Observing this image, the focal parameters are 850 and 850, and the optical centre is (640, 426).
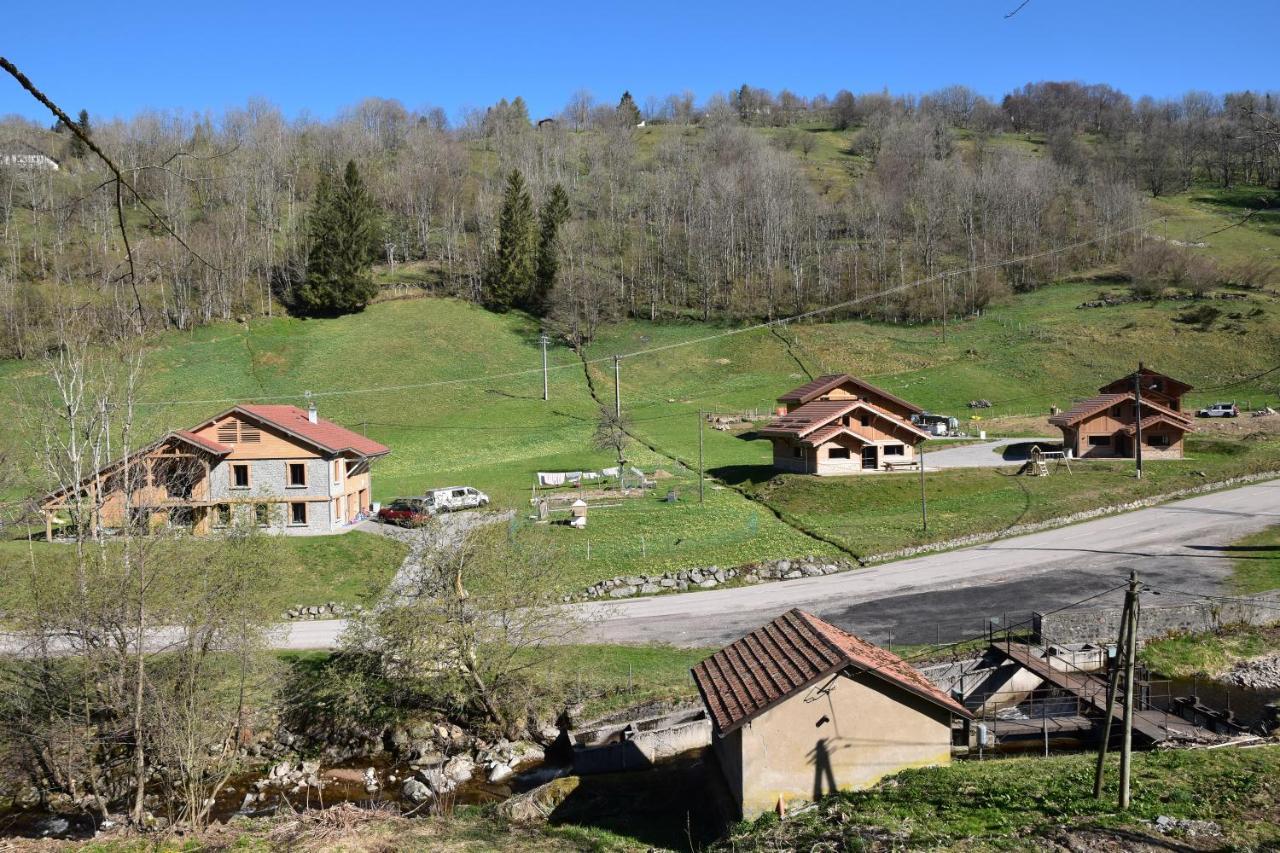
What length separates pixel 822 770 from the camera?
1605cm

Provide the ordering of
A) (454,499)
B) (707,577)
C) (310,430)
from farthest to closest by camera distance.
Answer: (454,499) < (310,430) < (707,577)

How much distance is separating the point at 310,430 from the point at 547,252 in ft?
194

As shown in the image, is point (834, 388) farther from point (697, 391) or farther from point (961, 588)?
point (961, 588)

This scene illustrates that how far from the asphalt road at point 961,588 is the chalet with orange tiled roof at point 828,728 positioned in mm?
10305

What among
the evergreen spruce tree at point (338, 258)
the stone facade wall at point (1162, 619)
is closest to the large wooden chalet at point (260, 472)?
the stone facade wall at point (1162, 619)

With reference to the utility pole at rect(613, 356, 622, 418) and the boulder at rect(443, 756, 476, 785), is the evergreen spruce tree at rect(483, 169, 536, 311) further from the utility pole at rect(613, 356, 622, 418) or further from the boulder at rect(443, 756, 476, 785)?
the boulder at rect(443, 756, 476, 785)

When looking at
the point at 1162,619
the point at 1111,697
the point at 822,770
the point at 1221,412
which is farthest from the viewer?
the point at 1221,412

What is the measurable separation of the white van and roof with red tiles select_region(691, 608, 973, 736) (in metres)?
25.8

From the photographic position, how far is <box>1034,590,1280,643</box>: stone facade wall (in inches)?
1030

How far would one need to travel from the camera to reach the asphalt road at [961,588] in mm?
28172

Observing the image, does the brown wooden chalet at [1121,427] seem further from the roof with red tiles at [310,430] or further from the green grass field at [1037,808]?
the roof with red tiles at [310,430]

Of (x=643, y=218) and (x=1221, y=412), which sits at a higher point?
(x=643, y=218)

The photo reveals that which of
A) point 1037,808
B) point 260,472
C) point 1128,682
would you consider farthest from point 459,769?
point 260,472

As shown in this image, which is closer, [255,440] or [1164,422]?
[255,440]
